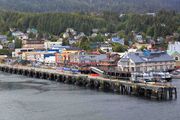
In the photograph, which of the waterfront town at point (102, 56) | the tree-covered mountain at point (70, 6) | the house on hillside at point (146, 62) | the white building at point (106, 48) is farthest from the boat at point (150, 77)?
the tree-covered mountain at point (70, 6)

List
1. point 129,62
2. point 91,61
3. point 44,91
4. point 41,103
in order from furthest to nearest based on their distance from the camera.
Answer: point 91,61
point 129,62
point 44,91
point 41,103

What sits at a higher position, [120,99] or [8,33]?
[8,33]

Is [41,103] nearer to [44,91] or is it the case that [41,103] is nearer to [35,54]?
[44,91]

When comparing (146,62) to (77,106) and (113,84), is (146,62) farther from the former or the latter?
(77,106)

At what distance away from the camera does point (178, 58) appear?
51781 millimetres

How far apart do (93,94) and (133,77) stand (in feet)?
15.3

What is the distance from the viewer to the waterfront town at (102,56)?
150 feet

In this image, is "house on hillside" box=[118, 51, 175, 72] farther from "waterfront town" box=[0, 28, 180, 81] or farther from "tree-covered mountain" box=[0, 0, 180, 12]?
"tree-covered mountain" box=[0, 0, 180, 12]

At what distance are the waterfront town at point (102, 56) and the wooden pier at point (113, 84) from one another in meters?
1.49

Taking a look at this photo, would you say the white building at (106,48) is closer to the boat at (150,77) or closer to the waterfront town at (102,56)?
the waterfront town at (102,56)

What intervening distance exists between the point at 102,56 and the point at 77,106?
23.1 meters

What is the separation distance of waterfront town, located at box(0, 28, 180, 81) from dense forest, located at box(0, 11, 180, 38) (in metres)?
3.03

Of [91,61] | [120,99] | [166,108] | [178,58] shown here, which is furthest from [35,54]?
[166,108]

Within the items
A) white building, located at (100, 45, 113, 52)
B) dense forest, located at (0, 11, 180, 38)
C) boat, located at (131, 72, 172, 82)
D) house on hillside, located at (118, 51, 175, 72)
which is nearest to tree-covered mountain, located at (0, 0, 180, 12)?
dense forest, located at (0, 11, 180, 38)
